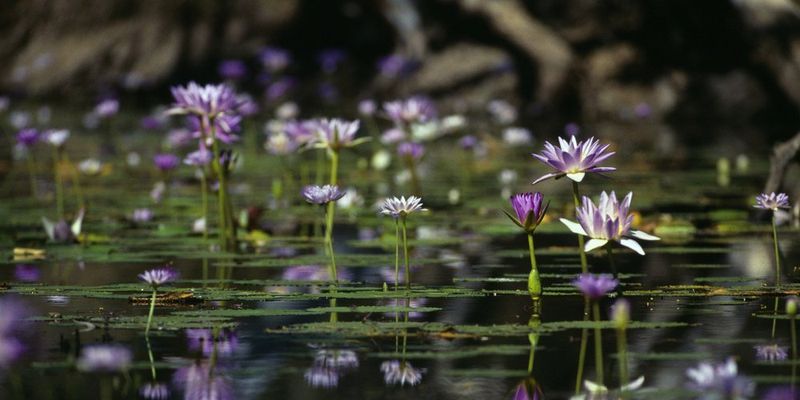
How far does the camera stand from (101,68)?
1883 cm

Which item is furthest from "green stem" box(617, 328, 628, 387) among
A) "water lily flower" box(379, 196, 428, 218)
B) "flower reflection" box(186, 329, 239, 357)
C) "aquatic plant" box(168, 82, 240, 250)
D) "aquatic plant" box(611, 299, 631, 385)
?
"aquatic plant" box(168, 82, 240, 250)

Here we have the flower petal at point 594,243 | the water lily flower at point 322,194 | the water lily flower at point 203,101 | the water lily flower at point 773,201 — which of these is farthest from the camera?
the water lily flower at point 203,101

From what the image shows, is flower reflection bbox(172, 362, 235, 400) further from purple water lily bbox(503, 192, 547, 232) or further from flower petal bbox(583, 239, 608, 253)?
purple water lily bbox(503, 192, 547, 232)

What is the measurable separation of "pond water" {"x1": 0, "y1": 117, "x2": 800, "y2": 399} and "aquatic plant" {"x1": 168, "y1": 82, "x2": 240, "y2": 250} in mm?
166

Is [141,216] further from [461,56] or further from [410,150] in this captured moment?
[461,56]

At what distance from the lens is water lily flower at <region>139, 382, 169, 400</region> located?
9.90ft

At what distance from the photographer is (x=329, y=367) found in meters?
3.35

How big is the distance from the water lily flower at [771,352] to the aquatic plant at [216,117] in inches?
95.3

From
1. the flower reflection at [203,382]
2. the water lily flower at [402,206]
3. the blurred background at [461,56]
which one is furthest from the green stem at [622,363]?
the blurred background at [461,56]

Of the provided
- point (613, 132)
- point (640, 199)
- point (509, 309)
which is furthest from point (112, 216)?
point (613, 132)

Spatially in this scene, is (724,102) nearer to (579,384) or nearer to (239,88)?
(239,88)

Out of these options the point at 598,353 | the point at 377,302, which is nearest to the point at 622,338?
the point at 598,353

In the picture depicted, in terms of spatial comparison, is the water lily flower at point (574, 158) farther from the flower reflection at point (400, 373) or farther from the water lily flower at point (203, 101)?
the water lily flower at point (203, 101)

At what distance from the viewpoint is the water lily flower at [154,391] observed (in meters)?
3.02
